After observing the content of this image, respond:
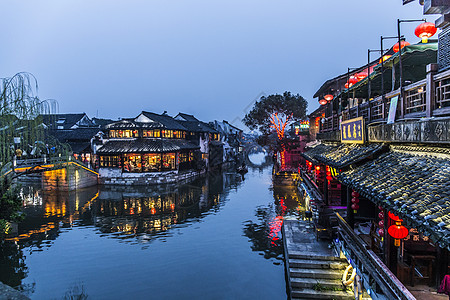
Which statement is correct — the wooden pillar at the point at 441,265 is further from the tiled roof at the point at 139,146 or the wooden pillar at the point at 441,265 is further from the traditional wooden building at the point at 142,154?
the tiled roof at the point at 139,146

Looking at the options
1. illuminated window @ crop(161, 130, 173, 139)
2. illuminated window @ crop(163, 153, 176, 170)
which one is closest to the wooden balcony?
illuminated window @ crop(163, 153, 176, 170)

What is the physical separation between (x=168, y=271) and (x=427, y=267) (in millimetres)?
10729

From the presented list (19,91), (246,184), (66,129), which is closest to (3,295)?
(19,91)

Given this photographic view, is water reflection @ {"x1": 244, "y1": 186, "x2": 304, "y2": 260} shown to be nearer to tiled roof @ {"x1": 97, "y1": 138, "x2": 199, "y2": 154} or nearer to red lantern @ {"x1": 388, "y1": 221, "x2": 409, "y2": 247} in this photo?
red lantern @ {"x1": 388, "y1": 221, "x2": 409, "y2": 247}

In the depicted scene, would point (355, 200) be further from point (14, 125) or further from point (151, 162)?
point (151, 162)

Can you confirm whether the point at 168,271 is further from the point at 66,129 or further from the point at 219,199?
the point at 66,129

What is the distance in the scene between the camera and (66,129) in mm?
48156

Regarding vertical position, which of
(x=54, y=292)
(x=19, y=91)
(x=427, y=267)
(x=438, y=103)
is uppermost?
(x=19, y=91)

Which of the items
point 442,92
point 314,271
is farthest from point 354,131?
point 314,271

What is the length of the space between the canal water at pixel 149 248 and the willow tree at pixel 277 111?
1917 centimetres

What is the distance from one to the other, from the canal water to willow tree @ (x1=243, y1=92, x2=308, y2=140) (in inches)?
755

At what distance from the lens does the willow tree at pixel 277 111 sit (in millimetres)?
44500

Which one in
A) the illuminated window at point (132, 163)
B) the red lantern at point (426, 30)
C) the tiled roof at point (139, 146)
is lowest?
the illuminated window at point (132, 163)

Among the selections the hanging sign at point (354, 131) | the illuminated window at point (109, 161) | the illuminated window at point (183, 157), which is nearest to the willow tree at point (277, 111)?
the illuminated window at point (183, 157)
